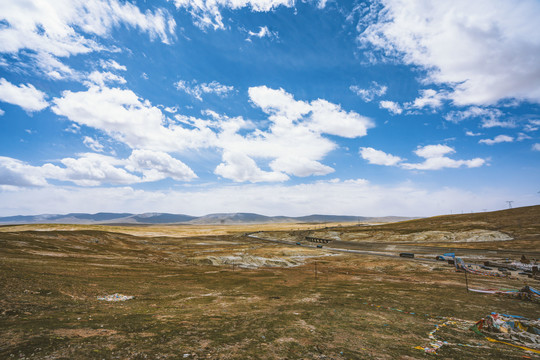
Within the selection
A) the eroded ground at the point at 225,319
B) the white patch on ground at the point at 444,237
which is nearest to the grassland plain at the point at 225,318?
the eroded ground at the point at 225,319

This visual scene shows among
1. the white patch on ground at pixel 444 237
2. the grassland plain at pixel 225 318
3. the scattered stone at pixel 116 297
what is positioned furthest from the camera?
the white patch on ground at pixel 444 237

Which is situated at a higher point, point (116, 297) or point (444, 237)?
point (116, 297)

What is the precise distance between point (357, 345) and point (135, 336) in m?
12.2

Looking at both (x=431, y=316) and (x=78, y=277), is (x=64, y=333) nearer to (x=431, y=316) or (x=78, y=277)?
(x=78, y=277)

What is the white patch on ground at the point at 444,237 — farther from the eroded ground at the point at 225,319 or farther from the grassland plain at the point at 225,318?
the eroded ground at the point at 225,319

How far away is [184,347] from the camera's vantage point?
38.8 ft

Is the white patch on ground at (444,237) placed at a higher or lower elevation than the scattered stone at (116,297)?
lower

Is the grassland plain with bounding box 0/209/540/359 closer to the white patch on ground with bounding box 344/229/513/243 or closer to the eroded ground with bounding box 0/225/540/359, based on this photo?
the eroded ground with bounding box 0/225/540/359

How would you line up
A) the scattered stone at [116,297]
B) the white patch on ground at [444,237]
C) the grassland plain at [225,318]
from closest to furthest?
the grassland plain at [225,318] < the scattered stone at [116,297] < the white patch on ground at [444,237]

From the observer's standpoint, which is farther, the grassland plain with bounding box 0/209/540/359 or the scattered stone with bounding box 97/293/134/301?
the scattered stone with bounding box 97/293/134/301

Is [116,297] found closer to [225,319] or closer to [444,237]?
[225,319]

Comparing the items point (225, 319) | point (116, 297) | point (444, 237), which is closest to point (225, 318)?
point (225, 319)

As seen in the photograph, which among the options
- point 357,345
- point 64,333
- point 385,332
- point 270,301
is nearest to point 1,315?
point 64,333

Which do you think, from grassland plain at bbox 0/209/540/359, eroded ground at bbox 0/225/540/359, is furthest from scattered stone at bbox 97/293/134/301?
eroded ground at bbox 0/225/540/359
